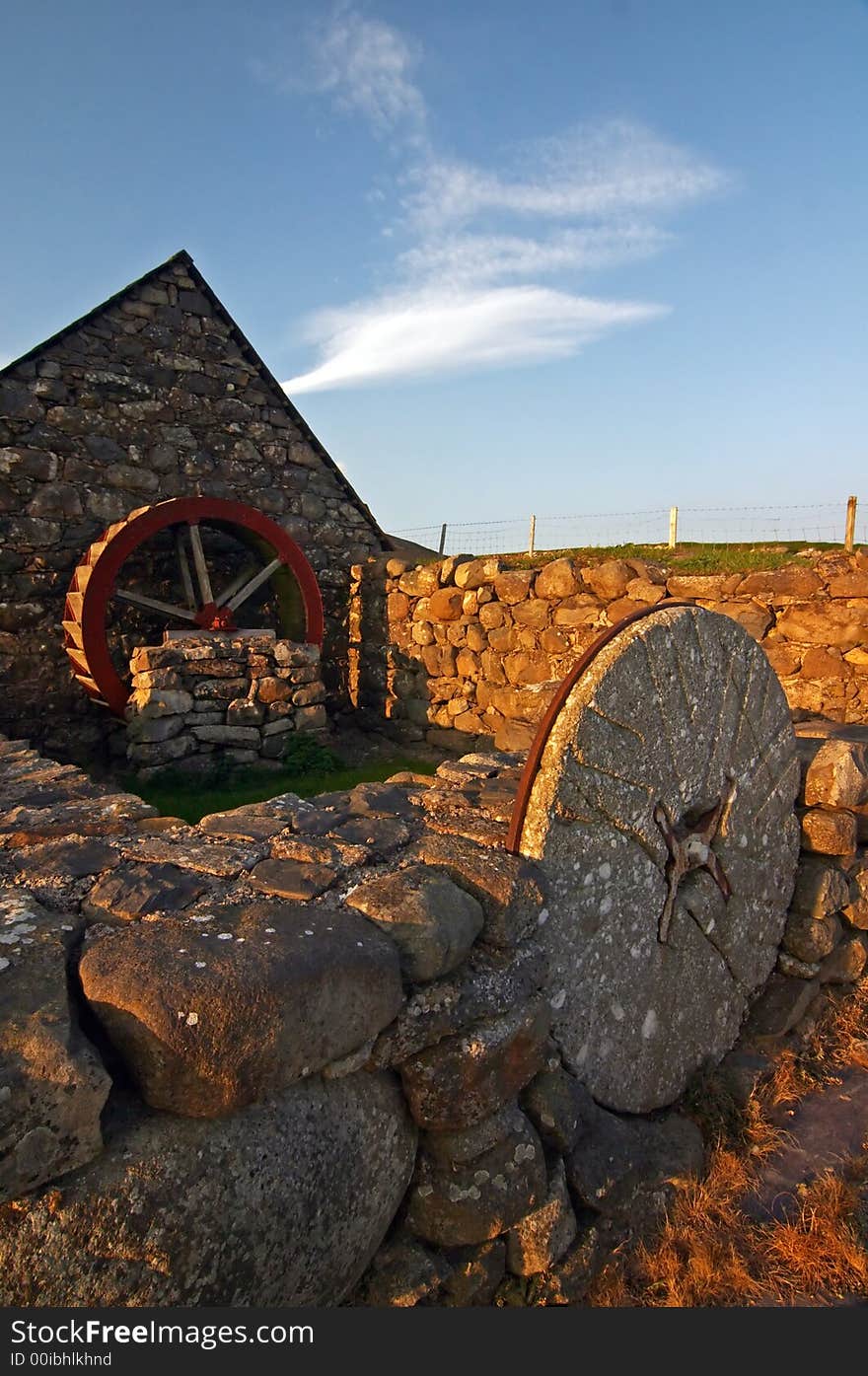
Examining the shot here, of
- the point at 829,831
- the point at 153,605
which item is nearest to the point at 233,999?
the point at 829,831

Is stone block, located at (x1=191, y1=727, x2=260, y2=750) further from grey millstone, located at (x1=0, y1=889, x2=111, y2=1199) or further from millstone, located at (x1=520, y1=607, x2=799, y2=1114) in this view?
grey millstone, located at (x1=0, y1=889, x2=111, y2=1199)

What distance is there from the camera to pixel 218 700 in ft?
22.8

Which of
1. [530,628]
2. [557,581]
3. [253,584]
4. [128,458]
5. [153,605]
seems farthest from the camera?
[253,584]

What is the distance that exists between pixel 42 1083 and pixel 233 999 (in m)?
0.40

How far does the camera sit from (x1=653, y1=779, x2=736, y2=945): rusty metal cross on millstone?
308 centimetres

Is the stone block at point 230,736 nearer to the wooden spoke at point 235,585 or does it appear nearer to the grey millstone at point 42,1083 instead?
the wooden spoke at point 235,585

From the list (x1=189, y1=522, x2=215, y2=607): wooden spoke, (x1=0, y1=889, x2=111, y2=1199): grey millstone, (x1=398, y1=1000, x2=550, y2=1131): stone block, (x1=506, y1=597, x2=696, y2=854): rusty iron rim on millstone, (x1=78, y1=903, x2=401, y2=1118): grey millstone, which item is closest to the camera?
(x1=0, y1=889, x2=111, y2=1199): grey millstone

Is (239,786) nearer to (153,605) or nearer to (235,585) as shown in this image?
(153,605)

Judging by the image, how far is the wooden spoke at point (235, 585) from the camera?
8.81 metres

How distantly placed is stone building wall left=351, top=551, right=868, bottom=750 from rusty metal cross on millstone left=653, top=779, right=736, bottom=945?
164cm

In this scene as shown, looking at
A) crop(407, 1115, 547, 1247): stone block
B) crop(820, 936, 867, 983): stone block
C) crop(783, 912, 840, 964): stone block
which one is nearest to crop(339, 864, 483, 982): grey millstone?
crop(407, 1115, 547, 1247): stone block

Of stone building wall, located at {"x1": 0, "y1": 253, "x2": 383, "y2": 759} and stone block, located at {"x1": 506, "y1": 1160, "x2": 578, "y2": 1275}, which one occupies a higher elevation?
stone building wall, located at {"x1": 0, "y1": 253, "x2": 383, "y2": 759}

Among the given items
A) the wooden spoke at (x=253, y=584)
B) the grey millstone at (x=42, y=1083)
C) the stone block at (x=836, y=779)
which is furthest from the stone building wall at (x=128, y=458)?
the grey millstone at (x=42, y=1083)

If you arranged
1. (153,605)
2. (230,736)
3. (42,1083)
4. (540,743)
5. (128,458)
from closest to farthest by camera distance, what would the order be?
1. (42,1083)
2. (540,743)
3. (230,736)
4. (153,605)
5. (128,458)
